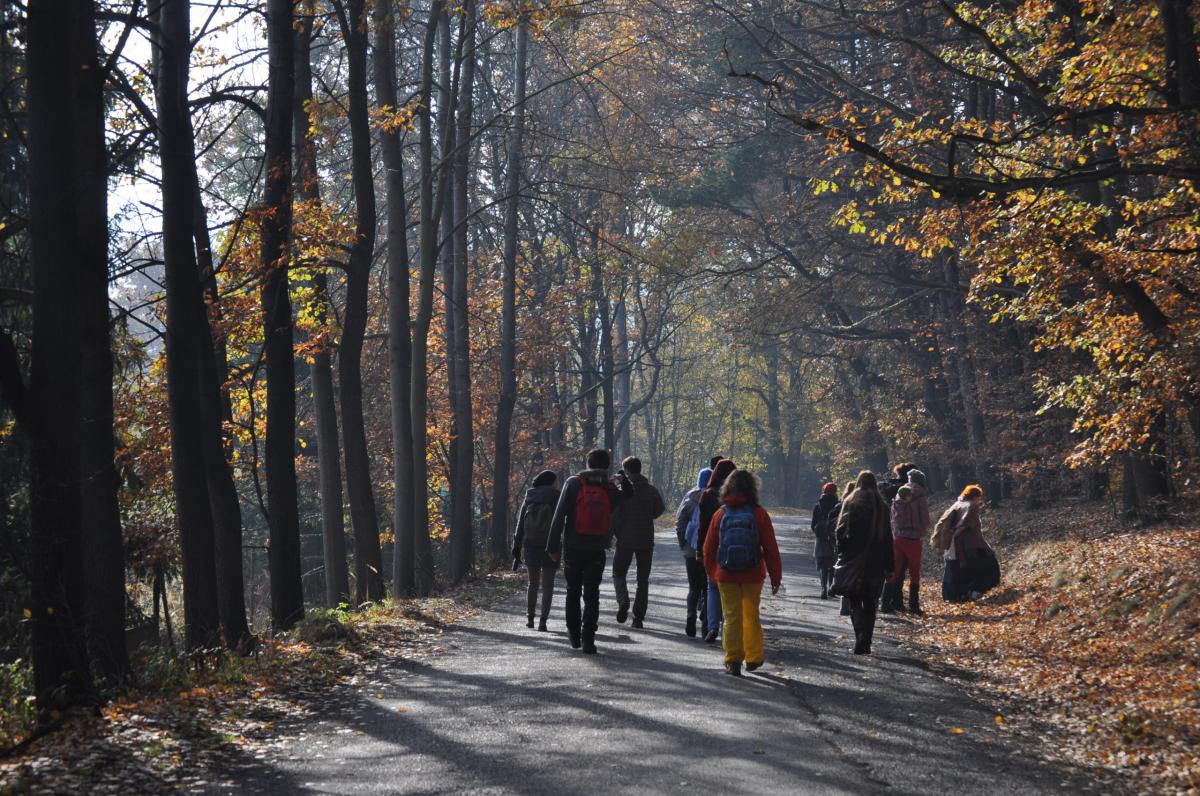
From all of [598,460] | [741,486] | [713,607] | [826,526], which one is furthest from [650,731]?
[826,526]

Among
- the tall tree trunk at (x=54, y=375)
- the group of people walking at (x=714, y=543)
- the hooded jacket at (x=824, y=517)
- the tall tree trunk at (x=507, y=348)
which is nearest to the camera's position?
the tall tree trunk at (x=54, y=375)

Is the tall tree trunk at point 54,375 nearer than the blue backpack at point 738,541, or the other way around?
the tall tree trunk at point 54,375

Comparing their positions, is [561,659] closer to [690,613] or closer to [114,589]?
[690,613]

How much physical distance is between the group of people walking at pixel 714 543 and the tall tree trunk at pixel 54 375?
4774 mm

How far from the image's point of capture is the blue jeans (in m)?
13.2

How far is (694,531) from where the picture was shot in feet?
45.0

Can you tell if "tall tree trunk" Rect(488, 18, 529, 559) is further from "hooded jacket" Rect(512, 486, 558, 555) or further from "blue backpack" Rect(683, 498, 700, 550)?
"blue backpack" Rect(683, 498, 700, 550)

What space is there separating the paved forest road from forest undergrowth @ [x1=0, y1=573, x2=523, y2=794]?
37 centimetres

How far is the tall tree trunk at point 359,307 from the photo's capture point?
1777cm

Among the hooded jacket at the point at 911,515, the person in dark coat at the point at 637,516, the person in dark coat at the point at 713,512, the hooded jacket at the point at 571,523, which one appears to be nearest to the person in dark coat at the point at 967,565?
the hooded jacket at the point at 911,515

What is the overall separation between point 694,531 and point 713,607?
92 centimetres

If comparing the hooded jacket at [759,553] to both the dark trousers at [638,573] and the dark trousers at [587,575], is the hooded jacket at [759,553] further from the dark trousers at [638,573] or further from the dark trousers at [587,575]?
the dark trousers at [638,573]

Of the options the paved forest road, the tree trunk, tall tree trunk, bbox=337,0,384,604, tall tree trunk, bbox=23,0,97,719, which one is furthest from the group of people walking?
tall tree trunk, bbox=23,0,97,719

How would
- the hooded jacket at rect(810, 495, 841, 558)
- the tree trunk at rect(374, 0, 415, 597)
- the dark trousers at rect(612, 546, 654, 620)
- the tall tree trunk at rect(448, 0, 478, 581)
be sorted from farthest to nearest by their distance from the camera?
the tall tree trunk at rect(448, 0, 478, 581)
the tree trunk at rect(374, 0, 415, 597)
the hooded jacket at rect(810, 495, 841, 558)
the dark trousers at rect(612, 546, 654, 620)
